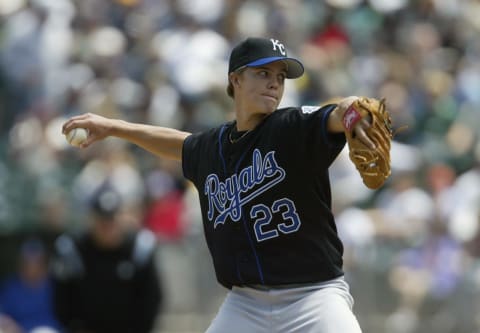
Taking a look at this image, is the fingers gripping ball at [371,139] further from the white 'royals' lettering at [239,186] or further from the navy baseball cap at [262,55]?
the navy baseball cap at [262,55]

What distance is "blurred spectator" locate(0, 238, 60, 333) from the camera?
891 cm

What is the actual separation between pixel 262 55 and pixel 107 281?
11.1 ft

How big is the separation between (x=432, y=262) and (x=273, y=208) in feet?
19.1

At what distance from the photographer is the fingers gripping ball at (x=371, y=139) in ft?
15.0

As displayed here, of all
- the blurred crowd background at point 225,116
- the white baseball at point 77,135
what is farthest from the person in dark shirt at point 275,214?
the blurred crowd background at point 225,116

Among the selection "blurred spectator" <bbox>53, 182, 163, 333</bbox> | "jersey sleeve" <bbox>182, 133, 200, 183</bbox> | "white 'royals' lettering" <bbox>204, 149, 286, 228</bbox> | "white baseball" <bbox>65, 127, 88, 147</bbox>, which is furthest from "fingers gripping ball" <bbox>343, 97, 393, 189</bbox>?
"blurred spectator" <bbox>53, 182, 163, 333</bbox>

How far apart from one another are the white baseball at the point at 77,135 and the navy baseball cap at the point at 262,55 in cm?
104

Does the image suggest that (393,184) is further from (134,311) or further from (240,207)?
(240,207)

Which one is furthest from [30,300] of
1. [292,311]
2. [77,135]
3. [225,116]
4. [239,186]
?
[292,311]

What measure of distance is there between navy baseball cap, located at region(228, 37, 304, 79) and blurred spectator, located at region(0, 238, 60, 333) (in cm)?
413

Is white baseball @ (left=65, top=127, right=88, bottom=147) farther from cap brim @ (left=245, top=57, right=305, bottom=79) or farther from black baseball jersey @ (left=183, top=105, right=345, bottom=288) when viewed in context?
cap brim @ (left=245, top=57, right=305, bottom=79)

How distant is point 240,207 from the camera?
208 inches

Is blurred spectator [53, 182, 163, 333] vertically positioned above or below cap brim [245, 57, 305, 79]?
below

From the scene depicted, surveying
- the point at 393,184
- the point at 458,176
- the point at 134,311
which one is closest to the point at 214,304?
the point at 134,311
